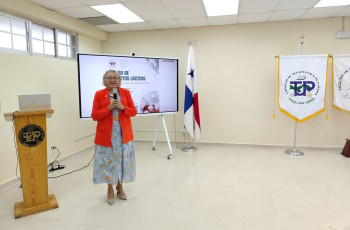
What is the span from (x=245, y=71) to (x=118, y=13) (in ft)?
8.84

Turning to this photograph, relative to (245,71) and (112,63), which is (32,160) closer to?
(112,63)

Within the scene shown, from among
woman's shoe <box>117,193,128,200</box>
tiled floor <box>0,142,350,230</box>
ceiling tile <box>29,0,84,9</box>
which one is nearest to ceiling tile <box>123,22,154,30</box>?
ceiling tile <box>29,0,84,9</box>

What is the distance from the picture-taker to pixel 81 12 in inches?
151

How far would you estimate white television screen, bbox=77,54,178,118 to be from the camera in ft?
11.0

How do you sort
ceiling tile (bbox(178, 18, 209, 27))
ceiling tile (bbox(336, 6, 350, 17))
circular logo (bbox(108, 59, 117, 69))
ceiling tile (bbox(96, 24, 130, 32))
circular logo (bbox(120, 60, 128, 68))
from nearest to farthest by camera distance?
circular logo (bbox(108, 59, 117, 69))
circular logo (bbox(120, 60, 128, 68))
ceiling tile (bbox(336, 6, 350, 17))
ceiling tile (bbox(178, 18, 209, 27))
ceiling tile (bbox(96, 24, 130, 32))

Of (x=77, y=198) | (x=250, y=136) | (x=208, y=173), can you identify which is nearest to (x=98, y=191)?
(x=77, y=198)

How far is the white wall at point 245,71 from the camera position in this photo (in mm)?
4502

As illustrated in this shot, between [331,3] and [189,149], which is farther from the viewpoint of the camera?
[189,149]

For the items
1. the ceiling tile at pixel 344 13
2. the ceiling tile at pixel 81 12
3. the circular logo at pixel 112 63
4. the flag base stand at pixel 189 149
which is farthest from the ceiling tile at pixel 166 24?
the ceiling tile at pixel 344 13

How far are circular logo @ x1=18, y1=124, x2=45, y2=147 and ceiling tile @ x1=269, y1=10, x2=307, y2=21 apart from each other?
3.98 metres

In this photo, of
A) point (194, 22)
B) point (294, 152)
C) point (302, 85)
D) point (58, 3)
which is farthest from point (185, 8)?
point (294, 152)

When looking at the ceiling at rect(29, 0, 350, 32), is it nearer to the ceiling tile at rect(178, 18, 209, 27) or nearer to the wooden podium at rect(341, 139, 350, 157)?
the ceiling tile at rect(178, 18, 209, 27)

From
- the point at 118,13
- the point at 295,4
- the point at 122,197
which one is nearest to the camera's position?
the point at 122,197

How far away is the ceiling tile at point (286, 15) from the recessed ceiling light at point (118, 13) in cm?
243
